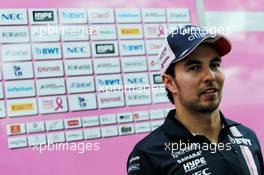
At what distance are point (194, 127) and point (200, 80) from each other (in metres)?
0.12

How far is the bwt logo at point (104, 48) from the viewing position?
1.47 m

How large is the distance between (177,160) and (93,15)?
723mm

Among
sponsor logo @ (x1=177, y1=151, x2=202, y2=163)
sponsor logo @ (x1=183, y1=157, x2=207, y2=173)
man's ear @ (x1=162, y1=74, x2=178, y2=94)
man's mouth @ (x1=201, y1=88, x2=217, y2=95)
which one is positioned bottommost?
sponsor logo @ (x1=183, y1=157, x2=207, y2=173)

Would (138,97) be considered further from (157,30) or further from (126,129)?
(157,30)

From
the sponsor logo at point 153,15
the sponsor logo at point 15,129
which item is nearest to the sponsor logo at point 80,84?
the sponsor logo at point 15,129

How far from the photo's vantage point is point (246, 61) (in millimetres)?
1756

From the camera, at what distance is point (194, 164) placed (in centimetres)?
94

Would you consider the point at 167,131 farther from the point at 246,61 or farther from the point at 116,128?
the point at 246,61

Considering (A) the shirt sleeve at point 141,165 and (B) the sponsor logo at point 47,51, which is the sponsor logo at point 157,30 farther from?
(A) the shirt sleeve at point 141,165

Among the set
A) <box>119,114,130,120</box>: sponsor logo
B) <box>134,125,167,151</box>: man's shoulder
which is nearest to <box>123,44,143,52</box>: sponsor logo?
<box>119,114,130,120</box>: sponsor logo

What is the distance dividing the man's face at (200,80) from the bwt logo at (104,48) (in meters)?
0.53

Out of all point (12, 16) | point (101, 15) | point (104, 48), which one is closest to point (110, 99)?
point (104, 48)

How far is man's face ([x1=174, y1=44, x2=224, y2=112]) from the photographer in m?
0.95

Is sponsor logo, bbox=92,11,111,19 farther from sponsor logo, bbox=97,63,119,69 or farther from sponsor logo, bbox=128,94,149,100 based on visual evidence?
sponsor logo, bbox=128,94,149,100
